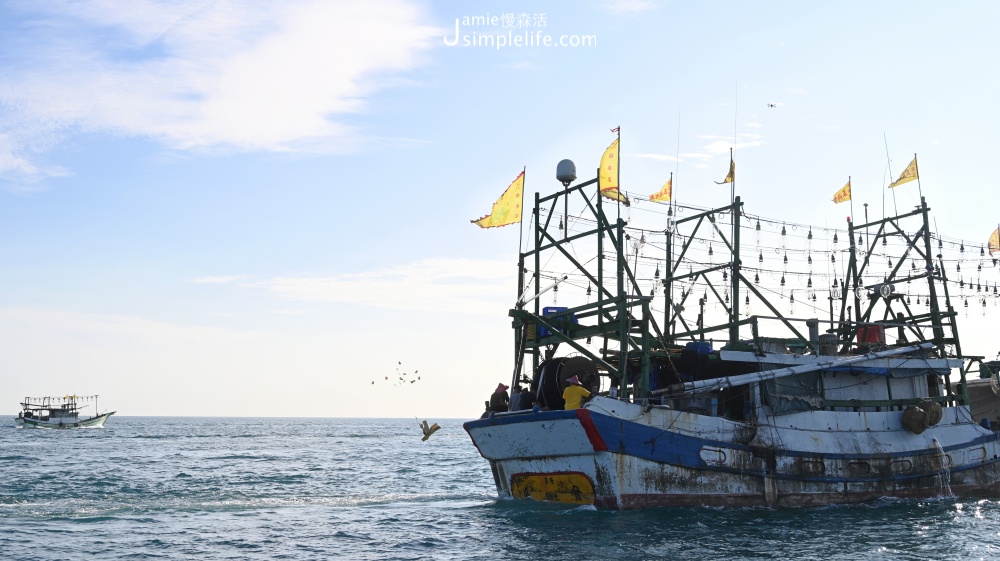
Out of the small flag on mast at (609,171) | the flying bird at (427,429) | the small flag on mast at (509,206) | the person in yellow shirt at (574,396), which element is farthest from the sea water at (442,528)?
the small flag on mast at (609,171)

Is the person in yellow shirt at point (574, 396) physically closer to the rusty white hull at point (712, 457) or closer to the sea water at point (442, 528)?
the rusty white hull at point (712, 457)

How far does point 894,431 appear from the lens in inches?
960

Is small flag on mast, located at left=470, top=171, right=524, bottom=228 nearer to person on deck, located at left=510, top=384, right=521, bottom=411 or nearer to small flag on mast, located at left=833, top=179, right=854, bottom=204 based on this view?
person on deck, located at left=510, top=384, right=521, bottom=411

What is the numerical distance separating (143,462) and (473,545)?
1427 inches

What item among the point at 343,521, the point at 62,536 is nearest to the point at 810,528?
the point at 343,521

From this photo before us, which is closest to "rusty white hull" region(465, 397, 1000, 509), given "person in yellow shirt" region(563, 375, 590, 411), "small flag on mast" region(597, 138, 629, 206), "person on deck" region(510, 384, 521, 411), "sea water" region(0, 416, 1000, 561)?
"sea water" region(0, 416, 1000, 561)

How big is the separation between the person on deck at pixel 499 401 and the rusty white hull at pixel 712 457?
1.17 meters

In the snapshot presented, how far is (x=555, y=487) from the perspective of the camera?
2073 centimetres

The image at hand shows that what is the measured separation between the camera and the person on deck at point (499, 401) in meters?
23.1

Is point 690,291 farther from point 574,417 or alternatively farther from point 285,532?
point 285,532

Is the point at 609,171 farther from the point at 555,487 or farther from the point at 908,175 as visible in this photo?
the point at 908,175

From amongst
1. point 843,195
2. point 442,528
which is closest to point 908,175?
point 843,195

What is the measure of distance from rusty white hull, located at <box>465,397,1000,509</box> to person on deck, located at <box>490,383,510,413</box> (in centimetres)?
117

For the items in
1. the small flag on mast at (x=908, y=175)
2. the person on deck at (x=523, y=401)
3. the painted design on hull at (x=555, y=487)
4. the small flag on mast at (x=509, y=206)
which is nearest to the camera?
the painted design on hull at (x=555, y=487)
